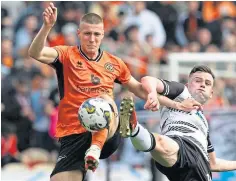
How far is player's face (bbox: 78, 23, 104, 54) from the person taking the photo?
8906mm

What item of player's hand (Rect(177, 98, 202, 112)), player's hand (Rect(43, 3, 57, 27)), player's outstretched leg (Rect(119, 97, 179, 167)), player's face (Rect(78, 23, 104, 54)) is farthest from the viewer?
player's face (Rect(78, 23, 104, 54))

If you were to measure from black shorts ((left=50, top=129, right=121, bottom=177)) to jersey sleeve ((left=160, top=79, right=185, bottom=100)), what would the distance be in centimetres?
67

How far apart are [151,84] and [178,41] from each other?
10.6 meters

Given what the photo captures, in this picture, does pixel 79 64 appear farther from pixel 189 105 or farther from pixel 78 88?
pixel 189 105

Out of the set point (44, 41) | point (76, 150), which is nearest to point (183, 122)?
point (76, 150)

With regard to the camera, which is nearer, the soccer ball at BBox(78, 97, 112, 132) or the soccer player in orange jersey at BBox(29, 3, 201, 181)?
the soccer ball at BBox(78, 97, 112, 132)

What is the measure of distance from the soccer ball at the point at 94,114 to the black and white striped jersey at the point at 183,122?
0.85 metres

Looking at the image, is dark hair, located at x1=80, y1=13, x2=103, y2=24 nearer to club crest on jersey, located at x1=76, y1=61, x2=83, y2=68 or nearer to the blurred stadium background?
club crest on jersey, located at x1=76, y1=61, x2=83, y2=68

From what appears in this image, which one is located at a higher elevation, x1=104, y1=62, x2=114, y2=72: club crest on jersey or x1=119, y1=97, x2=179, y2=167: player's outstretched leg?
x1=104, y1=62, x2=114, y2=72: club crest on jersey

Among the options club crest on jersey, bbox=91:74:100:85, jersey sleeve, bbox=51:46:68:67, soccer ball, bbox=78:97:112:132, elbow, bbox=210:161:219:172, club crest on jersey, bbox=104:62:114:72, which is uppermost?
jersey sleeve, bbox=51:46:68:67

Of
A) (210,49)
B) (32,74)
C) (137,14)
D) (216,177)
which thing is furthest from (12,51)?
(216,177)

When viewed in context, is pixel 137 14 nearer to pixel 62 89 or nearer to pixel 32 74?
pixel 32 74

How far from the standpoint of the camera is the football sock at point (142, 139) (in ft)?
27.2

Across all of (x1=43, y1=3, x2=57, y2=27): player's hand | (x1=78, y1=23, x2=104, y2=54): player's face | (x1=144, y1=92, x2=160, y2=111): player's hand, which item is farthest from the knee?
(x1=43, y1=3, x2=57, y2=27): player's hand
